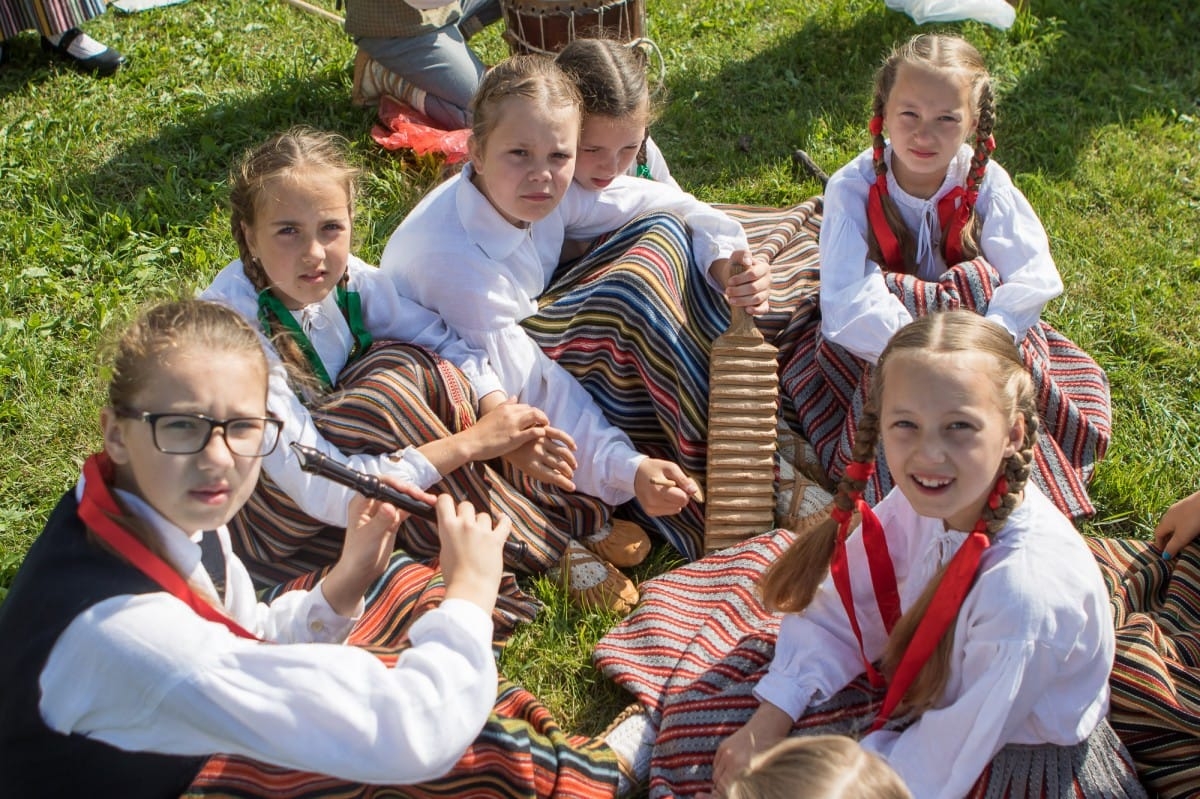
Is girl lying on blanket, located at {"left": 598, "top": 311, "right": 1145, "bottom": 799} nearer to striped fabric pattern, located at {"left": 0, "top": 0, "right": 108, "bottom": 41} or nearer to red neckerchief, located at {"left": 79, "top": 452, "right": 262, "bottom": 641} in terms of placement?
red neckerchief, located at {"left": 79, "top": 452, "right": 262, "bottom": 641}

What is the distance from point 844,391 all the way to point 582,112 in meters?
1.11

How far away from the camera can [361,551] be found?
256 cm

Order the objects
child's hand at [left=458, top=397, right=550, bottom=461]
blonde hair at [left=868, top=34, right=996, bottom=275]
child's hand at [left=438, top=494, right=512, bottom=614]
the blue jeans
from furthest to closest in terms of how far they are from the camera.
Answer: the blue jeans < blonde hair at [left=868, top=34, right=996, bottom=275] < child's hand at [left=458, top=397, right=550, bottom=461] < child's hand at [left=438, top=494, right=512, bottom=614]

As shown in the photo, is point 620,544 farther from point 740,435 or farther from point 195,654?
point 195,654

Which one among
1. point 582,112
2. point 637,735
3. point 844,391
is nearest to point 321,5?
point 582,112

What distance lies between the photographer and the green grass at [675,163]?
12.0 ft

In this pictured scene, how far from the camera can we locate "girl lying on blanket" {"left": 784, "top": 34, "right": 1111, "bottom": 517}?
11.4 feet

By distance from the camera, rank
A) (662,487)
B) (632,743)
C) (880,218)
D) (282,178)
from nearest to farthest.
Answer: (632,743) < (282,178) < (662,487) < (880,218)

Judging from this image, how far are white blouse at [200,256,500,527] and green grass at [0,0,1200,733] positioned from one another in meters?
0.55

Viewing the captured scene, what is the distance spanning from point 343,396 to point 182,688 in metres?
1.28

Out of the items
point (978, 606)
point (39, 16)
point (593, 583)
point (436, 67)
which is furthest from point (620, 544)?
point (39, 16)

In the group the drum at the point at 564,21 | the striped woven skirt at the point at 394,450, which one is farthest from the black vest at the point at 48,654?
the drum at the point at 564,21

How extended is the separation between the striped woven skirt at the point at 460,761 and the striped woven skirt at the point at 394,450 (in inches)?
9.5

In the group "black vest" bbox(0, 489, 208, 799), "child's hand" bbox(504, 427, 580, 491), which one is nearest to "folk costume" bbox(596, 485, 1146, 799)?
"child's hand" bbox(504, 427, 580, 491)
